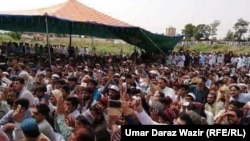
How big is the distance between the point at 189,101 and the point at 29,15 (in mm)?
9830

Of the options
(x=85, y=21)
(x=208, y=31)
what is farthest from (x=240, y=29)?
(x=85, y=21)

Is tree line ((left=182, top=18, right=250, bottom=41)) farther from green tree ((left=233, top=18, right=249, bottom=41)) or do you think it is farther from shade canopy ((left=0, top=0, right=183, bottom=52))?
shade canopy ((left=0, top=0, right=183, bottom=52))

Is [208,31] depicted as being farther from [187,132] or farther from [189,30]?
[187,132]

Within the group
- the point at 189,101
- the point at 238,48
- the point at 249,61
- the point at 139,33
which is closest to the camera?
the point at 189,101

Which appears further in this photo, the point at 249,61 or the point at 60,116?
the point at 249,61

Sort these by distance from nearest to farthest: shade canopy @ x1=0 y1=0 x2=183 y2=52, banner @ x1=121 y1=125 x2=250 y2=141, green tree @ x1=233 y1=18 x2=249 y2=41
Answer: banner @ x1=121 y1=125 x2=250 y2=141 < shade canopy @ x1=0 y1=0 x2=183 y2=52 < green tree @ x1=233 y1=18 x2=249 y2=41

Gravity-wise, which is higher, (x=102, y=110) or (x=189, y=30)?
(x=189, y=30)

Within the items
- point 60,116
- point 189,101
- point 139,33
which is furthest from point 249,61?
point 60,116

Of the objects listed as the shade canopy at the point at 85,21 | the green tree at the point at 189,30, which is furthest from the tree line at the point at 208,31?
the shade canopy at the point at 85,21

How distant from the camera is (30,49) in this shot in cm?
2267

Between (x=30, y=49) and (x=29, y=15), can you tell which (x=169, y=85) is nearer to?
(x=29, y=15)

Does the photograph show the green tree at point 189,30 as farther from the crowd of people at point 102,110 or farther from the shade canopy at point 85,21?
the crowd of people at point 102,110

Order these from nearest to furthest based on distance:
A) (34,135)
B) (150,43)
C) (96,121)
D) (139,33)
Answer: (34,135) → (96,121) → (139,33) → (150,43)

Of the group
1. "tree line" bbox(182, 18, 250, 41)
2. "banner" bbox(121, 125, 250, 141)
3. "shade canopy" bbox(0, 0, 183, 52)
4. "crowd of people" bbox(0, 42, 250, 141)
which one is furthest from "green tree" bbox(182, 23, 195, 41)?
"banner" bbox(121, 125, 250, 141)
